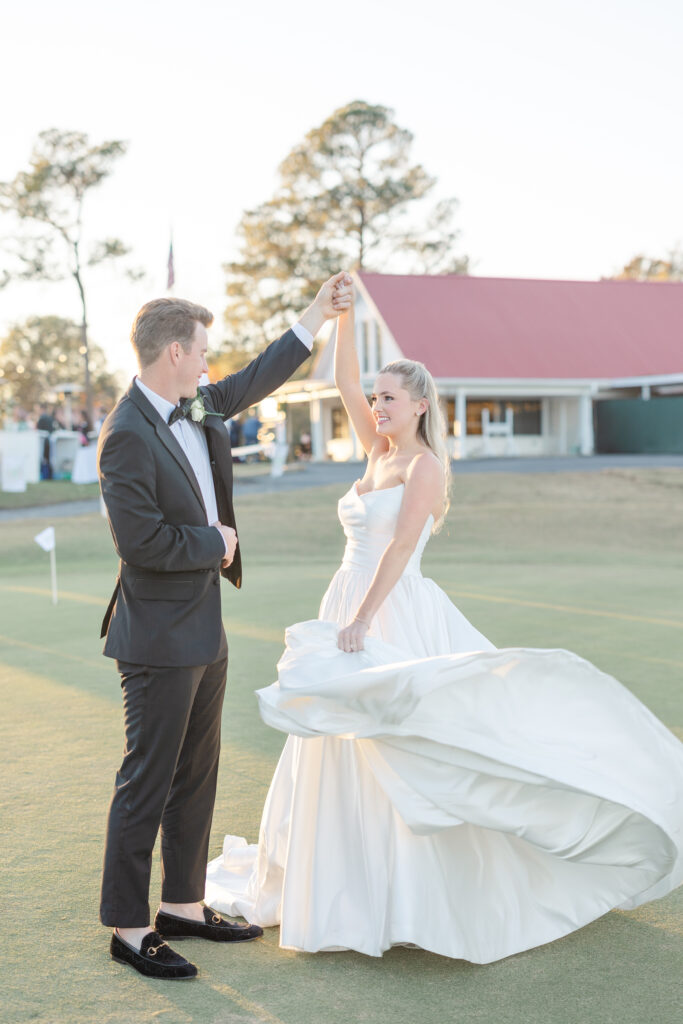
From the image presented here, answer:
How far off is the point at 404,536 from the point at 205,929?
1.47 metres

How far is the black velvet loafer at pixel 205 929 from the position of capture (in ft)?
11.9

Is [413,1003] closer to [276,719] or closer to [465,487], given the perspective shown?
[276,719]

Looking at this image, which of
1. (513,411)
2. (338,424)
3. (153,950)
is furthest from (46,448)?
(153,950)

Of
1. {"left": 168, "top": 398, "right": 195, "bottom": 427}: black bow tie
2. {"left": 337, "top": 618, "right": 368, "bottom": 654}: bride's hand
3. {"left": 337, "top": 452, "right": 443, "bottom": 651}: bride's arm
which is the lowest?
{"left": 337, "top": 618, "right": 368, "bottom": 654}: bride's hand

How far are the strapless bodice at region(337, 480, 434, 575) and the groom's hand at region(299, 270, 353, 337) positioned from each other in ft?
2.13

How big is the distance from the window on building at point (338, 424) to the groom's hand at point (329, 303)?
3674cm

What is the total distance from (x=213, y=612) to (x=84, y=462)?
81.7 feet

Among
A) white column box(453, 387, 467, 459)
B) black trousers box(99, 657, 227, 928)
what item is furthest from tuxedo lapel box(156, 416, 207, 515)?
white column box(453, 387, 467, 459)

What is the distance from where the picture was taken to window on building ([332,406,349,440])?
41.1 meters

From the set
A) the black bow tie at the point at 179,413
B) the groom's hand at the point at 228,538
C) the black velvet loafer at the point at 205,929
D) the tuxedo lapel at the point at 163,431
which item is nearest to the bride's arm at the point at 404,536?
the groom's hand at the point at 228,538

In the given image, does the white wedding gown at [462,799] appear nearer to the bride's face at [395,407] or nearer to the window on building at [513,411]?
the bride's face at [395,407]

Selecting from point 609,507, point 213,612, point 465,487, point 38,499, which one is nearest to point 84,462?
point 38,499

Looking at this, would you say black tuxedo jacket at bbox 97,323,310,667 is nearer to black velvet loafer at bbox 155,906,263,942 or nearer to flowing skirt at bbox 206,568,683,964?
flowing skirt at bbox 206,568,683,964

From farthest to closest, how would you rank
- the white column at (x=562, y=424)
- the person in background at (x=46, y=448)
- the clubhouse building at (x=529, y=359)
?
the white column at (x=562, y=424) < the clubhouse building at (x=529, y=359) < the person in background at (x=46, y=448)
